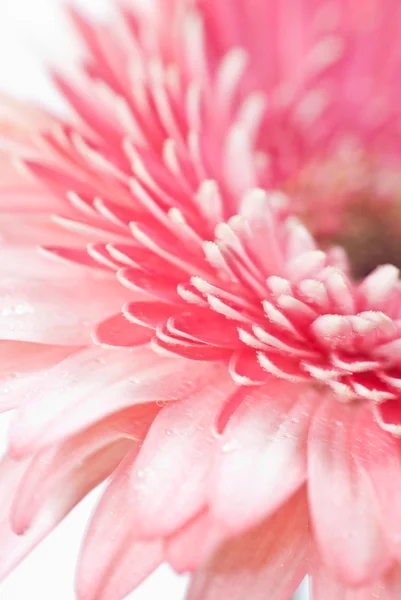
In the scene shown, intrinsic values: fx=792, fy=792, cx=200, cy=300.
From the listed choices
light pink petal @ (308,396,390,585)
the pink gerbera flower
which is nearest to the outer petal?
the pink gerbera flower

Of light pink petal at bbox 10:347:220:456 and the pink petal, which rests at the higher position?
the pink petal

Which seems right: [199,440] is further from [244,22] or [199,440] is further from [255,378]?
[244,22]

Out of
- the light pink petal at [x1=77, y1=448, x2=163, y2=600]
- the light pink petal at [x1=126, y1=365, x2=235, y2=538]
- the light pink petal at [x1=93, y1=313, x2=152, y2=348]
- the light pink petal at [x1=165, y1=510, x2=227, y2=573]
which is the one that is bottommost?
the light pink petal at [x1=77, y1=448, x2=163, y2=600]

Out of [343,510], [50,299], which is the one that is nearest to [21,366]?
[50,299]

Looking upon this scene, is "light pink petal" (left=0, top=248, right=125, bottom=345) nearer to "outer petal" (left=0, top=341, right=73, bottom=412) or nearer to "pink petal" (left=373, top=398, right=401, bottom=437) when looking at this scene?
"outer petal" (left=0, top=341, right=73, bottom=412)

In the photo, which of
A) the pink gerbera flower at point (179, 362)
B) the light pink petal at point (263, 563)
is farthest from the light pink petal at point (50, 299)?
the light pink petal at point (263, 563)

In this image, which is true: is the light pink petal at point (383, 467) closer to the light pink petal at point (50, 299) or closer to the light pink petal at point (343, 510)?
the light pink petal at point (343, 510)

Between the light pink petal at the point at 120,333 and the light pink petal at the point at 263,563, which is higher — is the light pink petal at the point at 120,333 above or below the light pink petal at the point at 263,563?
above
